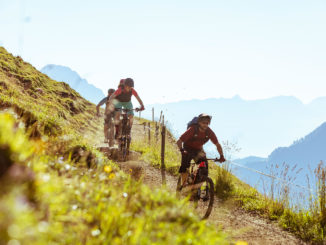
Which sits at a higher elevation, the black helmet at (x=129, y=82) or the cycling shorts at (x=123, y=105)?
the black helmet at (x=129, y=82)

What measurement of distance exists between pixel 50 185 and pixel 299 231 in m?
5.69

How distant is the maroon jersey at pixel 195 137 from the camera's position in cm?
650

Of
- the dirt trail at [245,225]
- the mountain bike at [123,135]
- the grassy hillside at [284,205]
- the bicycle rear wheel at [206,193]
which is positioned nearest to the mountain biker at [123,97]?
the mountain bike at [123,135]

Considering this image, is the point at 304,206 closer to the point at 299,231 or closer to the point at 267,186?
the point at 299,231

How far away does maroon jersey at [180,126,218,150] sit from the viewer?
6504mm

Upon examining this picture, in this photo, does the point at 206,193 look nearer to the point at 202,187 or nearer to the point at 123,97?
the point at 202,187

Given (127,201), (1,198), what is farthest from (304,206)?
(1,198)

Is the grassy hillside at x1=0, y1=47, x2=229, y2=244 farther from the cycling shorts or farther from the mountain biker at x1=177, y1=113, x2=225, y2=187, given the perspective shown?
the cycling shorts

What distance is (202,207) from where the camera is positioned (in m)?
7.45

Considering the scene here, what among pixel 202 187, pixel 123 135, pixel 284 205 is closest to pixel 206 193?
pixel 202 187

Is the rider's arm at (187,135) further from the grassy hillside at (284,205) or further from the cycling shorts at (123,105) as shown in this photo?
the cycling shorts at (123,105)

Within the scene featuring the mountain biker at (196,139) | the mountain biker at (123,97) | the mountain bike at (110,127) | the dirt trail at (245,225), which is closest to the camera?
the dirt trail at (245,225)

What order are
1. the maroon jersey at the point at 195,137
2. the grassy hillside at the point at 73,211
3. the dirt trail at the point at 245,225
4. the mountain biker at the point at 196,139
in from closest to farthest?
1. the grassy hillside at the point at 73,211
2. the dirt trail at the point at 245,225
3. the mountain biker at the point at 196,139
4. the maroon jersey at the point at 195,137

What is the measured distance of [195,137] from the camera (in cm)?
655
